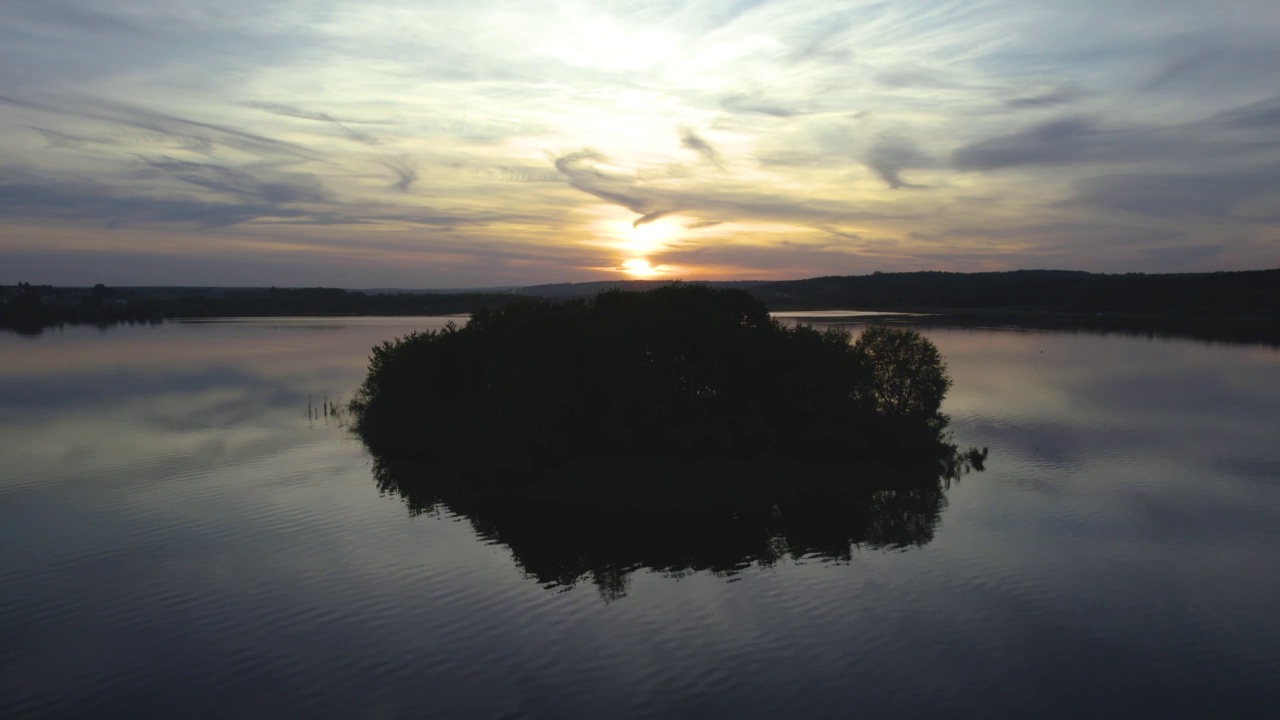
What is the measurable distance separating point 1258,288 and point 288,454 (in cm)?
17021

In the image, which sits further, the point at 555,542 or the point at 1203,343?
the point at 1203,343

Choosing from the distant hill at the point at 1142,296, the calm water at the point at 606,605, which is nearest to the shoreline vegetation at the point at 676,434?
the calm water at the point at 606,605

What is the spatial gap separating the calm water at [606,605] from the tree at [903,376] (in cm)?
492

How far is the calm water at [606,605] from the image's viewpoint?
20.3 meters

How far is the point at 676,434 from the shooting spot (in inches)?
1662

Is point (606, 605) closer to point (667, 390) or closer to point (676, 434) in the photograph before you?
point (676, 434)

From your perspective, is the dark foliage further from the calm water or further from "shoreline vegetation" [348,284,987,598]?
the calm water

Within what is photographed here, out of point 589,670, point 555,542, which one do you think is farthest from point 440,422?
point 589,670

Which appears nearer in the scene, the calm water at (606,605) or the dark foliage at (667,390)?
the calm water at (606,605)

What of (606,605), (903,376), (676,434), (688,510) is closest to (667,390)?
(676,434)

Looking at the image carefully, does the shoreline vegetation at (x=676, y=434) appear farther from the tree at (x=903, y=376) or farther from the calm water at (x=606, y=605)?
the calm water at (x=606, y=605)

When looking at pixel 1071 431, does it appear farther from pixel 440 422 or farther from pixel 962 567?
pixel 440 422

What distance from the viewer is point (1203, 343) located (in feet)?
354

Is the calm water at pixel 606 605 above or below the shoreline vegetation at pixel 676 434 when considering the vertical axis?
below
